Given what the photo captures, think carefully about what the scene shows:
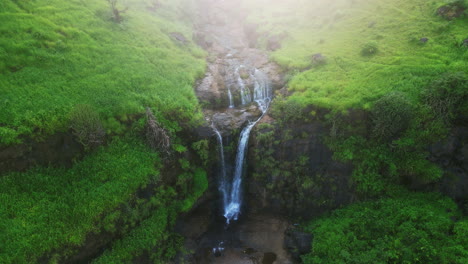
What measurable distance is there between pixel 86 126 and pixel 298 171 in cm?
1510

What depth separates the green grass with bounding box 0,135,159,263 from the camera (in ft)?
39.7

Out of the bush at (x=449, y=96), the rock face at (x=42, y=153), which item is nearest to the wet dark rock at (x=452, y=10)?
the bush at (x=449, y=96)

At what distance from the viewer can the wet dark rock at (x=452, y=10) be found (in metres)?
22.7

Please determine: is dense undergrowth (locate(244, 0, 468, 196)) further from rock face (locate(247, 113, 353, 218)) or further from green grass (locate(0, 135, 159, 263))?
green grass (locate(0, 135, 159, 263))

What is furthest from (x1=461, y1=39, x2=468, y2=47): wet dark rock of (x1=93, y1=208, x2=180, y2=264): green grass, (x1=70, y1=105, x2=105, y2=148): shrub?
(x1=70, y1=105, x2=105, y2=148): shrub

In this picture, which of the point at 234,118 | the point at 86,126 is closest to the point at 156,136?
the point at 86,126

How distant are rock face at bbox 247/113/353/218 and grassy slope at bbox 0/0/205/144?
6.54 meters

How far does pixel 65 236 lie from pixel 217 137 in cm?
1145

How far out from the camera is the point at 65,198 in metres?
13.8

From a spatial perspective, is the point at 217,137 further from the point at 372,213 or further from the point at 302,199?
the point at 372,213

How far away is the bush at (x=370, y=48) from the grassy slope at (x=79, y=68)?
16561mm

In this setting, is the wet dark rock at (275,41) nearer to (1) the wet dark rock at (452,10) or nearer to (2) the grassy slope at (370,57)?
(2) the grassy slope at (370,57)

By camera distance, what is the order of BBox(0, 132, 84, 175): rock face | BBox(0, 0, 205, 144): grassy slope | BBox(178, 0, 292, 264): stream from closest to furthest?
BBox(0, 132, 84, 175): rock face, BBox(0, 0, 205, 144): grassy slope, BBox(178, 0, 292, 264): stream

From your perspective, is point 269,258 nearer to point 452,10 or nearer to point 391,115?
point 391,115
